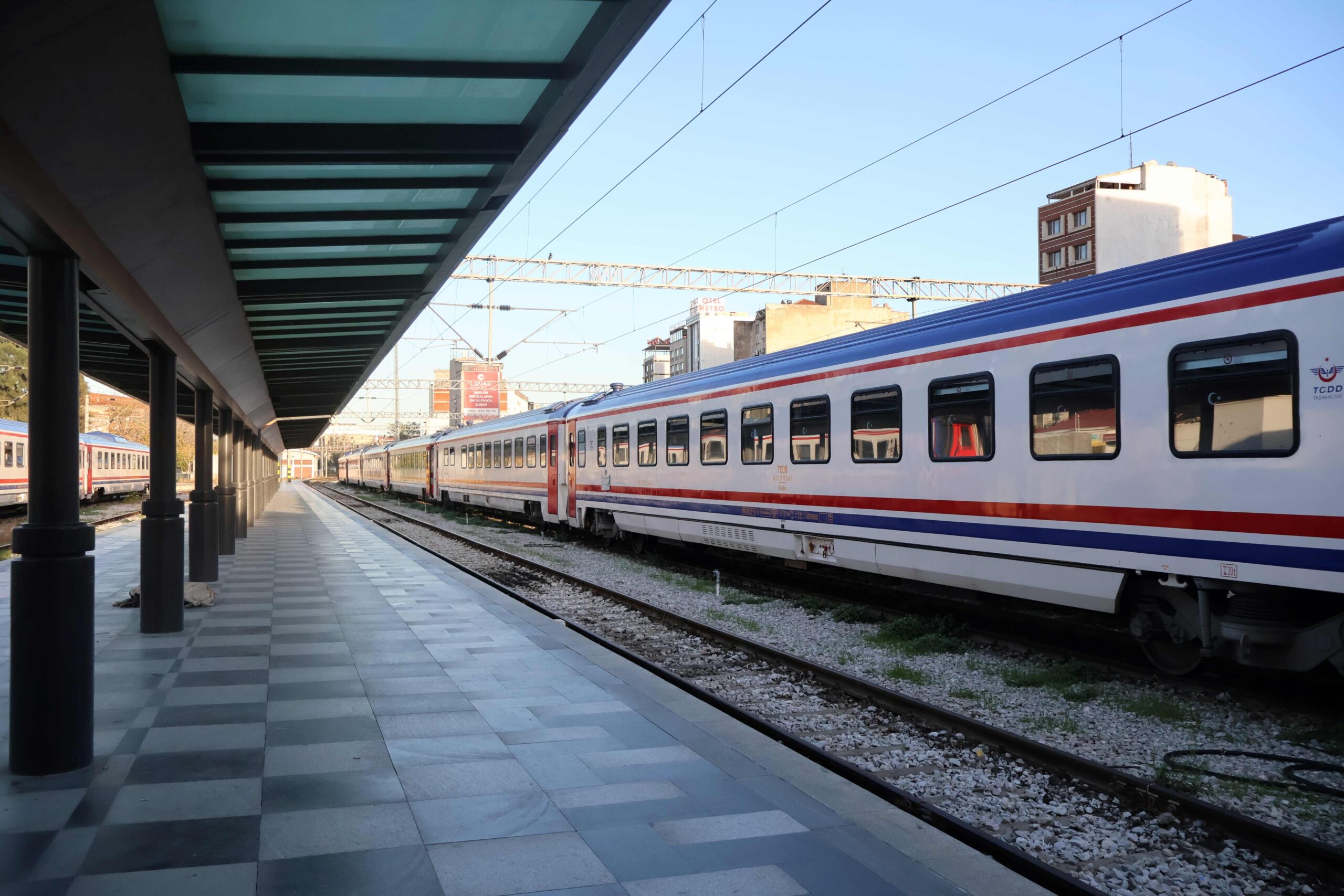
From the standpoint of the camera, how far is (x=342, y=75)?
5.08 m

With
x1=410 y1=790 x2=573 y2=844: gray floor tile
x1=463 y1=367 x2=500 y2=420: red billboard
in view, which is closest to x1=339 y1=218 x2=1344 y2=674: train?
x1=410 y1=790 x2=573 y2=844: gray floor tile

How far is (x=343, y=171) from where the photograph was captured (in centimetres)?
646

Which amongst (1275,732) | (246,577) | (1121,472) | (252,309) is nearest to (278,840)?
(1275,732)

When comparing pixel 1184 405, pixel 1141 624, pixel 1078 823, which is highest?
pixel 1184 405

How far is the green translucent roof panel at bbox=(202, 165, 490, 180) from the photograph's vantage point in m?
6.22

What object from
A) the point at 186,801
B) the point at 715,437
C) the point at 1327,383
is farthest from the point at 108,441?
the point at 1327,383

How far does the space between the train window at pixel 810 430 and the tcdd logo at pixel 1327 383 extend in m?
5.65

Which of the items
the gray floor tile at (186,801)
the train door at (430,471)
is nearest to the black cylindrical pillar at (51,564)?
the gray floor tile at (186,801)

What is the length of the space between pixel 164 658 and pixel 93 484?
35.0 m

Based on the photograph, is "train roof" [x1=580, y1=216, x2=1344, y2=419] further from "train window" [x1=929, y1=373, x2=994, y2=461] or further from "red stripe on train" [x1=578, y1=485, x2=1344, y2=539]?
"red stripe on train" [x1=578, y1=485, x2=1344, y2=539]

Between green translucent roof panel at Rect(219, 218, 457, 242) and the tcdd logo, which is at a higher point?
green translucent roof panel at Rect(219, 218, 457, 242)

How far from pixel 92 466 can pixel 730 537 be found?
33.0 m

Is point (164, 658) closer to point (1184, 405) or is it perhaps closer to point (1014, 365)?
point (1014, 365)

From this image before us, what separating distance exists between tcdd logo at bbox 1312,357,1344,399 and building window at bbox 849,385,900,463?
4318mm
